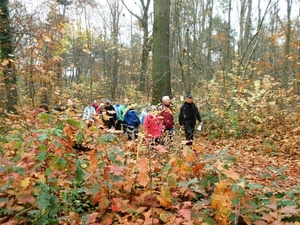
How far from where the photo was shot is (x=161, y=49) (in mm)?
10703

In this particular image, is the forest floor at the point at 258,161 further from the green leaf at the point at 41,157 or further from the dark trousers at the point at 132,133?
the green leaf at the point at 41,157

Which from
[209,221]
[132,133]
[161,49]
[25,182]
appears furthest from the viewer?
[161,49]

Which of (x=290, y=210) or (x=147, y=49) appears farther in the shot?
(x=147, y=49)

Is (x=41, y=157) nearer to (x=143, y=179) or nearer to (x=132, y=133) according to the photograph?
(x=143, y=179)

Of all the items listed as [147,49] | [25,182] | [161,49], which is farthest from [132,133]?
[147,49]

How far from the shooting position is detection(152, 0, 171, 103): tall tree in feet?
34.9

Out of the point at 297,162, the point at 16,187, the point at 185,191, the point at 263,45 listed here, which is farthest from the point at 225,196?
the point at 263,45

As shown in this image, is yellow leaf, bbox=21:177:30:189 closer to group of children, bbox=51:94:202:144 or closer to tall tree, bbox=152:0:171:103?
group of children, bbox=51:94:202:144

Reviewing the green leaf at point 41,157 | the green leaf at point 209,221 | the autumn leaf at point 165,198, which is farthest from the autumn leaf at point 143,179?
the green leaf at point 41,157

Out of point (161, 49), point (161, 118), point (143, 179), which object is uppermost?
point (161, 49)

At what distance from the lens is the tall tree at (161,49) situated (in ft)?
34.9

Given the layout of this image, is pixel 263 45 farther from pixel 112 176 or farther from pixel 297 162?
pixel 112 176

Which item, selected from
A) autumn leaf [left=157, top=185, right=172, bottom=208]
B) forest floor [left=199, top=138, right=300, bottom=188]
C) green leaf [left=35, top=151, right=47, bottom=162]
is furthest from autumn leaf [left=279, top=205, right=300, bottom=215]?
green leaf [left=35, top=151, right=47, bottom=162]

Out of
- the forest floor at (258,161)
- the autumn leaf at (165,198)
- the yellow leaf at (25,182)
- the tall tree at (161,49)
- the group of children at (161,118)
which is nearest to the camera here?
the yellow leaf at (25,182)
